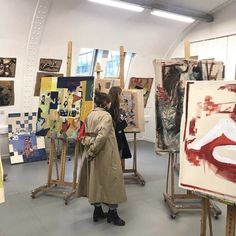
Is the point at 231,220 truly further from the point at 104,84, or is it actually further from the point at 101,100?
the point at 104,84

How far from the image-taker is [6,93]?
5082 millimetres

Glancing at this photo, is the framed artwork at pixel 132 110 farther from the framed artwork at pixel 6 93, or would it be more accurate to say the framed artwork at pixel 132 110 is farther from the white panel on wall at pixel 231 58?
the white panel on wall at pixel 231 58

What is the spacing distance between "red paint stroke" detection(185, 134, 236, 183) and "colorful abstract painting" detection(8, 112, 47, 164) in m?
4.00

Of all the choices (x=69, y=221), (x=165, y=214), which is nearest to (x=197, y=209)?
(x=165, y=214)

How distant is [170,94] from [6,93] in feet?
10.8

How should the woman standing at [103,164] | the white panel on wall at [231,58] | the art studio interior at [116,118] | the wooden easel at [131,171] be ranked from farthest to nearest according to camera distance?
the white panel on wall at [231,58] < the wooden easel at [131,171] < the woman standing at [103,164] < the art studio interior at [116,118]

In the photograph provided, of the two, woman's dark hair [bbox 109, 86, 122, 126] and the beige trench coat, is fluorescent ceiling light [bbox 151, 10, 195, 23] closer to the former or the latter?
woman's dark hair [bbox 109, 86, 122, 126]

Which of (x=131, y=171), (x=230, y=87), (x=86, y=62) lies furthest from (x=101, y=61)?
(x=230, y=87)

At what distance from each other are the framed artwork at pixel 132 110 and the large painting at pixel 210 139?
223 centimetres

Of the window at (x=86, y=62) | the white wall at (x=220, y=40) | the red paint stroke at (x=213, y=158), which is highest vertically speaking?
the white wall at (x=220, y=40)

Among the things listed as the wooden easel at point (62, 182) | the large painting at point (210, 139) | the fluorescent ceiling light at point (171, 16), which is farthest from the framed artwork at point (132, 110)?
the large painting at point (210, 139)

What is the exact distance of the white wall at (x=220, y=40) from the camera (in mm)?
5484

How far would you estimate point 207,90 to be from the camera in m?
1.84

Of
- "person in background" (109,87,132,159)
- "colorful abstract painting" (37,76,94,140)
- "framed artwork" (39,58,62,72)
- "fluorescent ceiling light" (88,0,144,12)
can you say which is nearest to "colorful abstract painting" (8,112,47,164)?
"framed artwork" (39,58,62,72)
